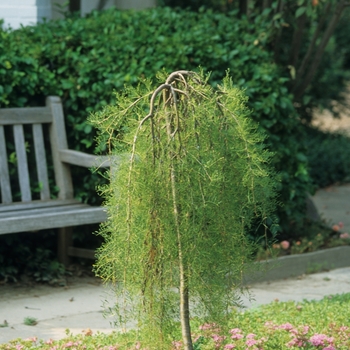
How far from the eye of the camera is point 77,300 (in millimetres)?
4988

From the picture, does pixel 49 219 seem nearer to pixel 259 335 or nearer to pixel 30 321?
pixel 30 321

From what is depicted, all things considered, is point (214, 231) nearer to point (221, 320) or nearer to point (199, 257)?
point (199, 257)

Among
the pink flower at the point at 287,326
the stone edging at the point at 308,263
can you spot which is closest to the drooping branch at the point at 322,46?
the stone edging at the point at 308,263

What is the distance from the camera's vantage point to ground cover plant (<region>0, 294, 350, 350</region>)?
360 centimetres

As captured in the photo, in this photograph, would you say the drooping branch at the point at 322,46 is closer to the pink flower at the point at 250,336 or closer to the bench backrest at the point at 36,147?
the bench backrest at the point at 36,147

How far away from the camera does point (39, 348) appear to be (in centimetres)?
380

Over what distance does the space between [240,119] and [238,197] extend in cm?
33

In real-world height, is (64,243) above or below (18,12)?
below

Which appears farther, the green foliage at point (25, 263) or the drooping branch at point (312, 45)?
the drooping branch at point (312, 45)

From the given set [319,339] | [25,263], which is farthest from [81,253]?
[319,339]

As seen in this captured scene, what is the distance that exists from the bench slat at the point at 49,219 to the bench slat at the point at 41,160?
1.24 feet

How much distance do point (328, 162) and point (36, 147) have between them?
5786 mm

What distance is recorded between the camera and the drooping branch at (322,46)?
6.67 meters

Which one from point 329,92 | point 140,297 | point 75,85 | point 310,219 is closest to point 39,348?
point 140,297
